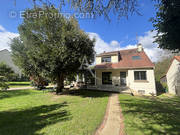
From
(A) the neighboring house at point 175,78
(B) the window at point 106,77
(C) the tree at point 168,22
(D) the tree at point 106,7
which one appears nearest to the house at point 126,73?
(B) the window at point 106,77

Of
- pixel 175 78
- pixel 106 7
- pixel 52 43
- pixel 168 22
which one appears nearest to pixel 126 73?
pixel 175 78

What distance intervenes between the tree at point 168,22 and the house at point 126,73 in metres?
5.94

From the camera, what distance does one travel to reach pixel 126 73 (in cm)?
1199

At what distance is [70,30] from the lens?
8266mm

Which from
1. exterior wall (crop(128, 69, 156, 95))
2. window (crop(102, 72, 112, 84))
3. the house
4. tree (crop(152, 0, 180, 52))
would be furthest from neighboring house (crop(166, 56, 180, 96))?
window (crop(102, 72, 112, 84))

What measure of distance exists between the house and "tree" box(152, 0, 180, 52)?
5.94m

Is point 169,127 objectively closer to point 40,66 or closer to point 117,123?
point 117,123

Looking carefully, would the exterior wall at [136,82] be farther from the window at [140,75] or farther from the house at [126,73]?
the window at [140,75]

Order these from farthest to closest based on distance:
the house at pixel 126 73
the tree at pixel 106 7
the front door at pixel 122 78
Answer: the front door at pixel 122 78, the house at pixel 126 73, the tree at pixel 106 7

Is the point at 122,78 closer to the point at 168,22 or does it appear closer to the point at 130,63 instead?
the point at 130,63

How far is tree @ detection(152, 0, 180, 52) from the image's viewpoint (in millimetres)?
3993

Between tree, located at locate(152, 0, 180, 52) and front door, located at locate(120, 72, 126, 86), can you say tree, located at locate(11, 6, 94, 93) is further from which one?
front door, located at locate(120, 72, 126, 86)

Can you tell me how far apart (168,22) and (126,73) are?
27.3 ft

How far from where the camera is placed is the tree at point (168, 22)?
157 inches
